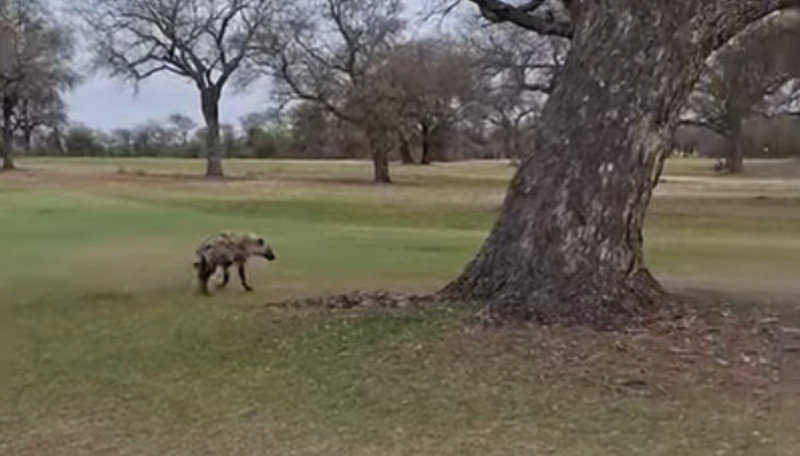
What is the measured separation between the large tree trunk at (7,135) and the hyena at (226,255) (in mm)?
40884

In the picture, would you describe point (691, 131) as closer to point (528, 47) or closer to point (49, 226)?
point (528, 47)

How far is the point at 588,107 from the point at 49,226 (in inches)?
558

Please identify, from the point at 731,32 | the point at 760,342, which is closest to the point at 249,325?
the point at 760,342

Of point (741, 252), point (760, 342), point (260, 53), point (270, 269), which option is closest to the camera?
point (760, 342)

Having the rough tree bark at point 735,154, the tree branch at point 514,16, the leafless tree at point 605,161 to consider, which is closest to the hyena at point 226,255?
the leafless tree at point 605,161

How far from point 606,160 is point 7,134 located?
49565mm

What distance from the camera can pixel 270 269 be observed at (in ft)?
43.1

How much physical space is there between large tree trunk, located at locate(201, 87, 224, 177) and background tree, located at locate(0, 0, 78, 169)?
692 cm

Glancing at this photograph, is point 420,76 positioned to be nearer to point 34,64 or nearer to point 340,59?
point 340,59

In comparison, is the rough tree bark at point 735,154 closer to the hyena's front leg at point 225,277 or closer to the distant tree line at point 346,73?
the distant tree line at point 346,73

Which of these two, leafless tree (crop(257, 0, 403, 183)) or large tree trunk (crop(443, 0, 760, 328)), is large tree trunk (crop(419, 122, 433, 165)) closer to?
leafless tree (crop(257, 0, 403, 183))

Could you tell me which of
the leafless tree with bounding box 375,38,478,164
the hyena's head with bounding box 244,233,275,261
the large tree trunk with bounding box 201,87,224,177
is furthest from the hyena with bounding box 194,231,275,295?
the large tree trunk with bounding box 201,87,224,177

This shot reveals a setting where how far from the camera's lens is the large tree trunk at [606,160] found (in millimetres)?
8094

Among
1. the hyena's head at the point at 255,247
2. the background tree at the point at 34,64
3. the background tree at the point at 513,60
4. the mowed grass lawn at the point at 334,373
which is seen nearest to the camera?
the mowed grass lawn at the point at 334,373
